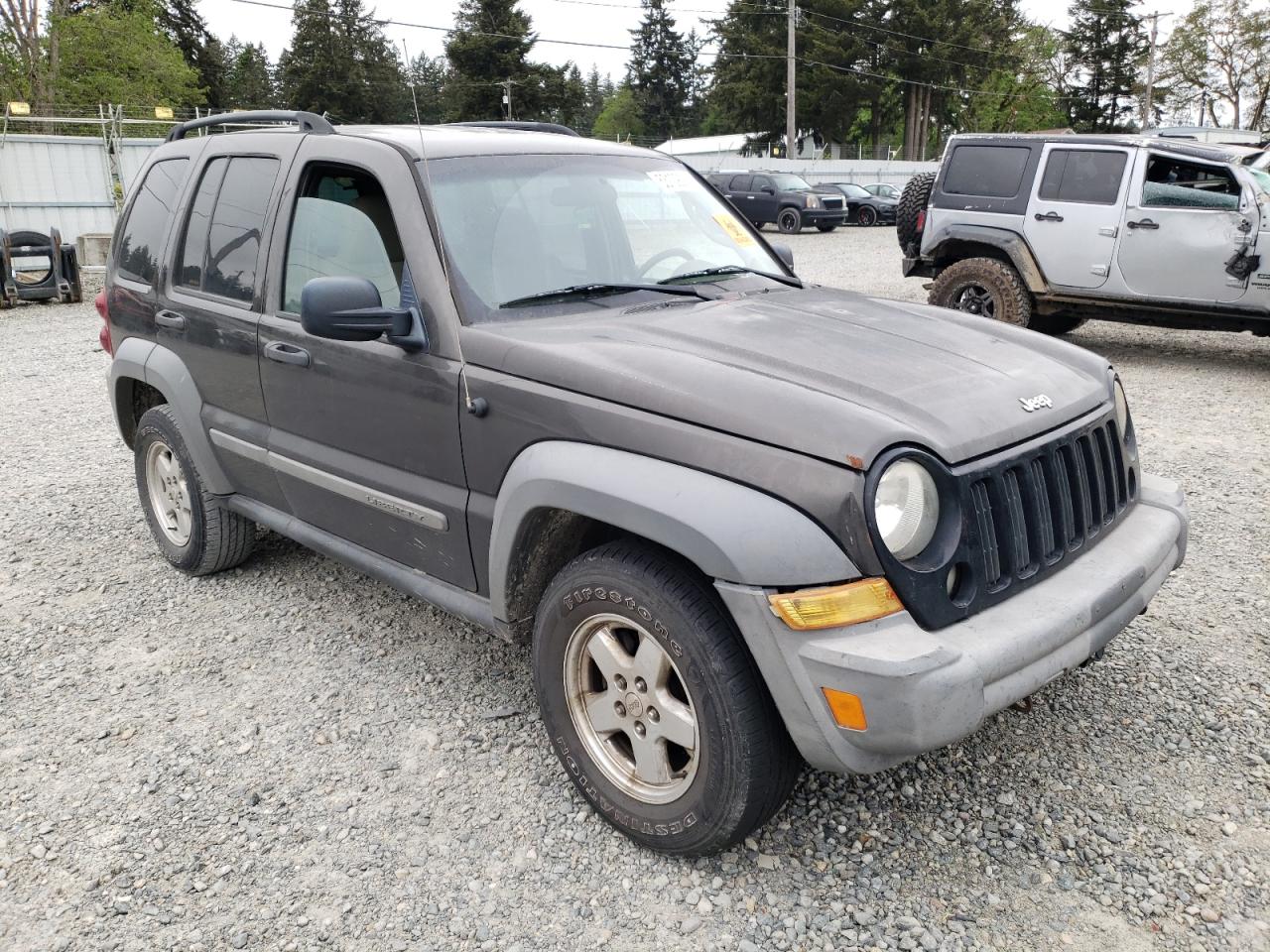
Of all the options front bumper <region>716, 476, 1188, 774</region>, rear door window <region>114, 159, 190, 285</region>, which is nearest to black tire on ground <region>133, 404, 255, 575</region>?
rear door window <region>114, 159, 190, 285</region>

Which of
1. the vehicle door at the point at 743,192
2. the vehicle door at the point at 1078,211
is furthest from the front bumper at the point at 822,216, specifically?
the vehicle door at the point at 1078,211

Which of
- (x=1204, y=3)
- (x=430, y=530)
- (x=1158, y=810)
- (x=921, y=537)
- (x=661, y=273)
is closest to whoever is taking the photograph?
(x=921, y=537)

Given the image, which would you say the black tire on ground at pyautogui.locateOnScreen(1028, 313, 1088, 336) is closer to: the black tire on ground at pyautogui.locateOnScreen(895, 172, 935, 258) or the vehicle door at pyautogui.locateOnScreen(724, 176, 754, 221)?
the black tire on ground at pyautogui.locateOnScreen(895, 172, 935, 258)

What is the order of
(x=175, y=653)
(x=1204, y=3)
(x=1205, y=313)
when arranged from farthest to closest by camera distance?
(x=1204, y=3), (x=1205, y=313), (x=175, y=653)

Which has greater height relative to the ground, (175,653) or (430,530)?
(430,530)

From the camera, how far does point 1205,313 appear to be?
27.5 ft

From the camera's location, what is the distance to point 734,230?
3873mm

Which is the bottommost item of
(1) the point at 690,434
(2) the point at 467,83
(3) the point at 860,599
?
(3) the point at 860,599

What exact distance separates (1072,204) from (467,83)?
50086 millimetres

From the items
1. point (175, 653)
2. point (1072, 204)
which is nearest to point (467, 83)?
point (1072, 204)

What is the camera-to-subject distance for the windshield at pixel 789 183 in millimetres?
25734

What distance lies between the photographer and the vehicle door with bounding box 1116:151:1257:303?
8.14 meters

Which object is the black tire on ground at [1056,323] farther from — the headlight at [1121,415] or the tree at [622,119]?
the tree at [622,119]

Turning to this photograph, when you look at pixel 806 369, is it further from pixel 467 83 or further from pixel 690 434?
pixel 467 83
